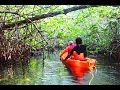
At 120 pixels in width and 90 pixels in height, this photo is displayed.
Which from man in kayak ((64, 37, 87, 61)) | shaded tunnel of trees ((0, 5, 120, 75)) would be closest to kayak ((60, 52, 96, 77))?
man in kayak ((64, 37, 87, 61))

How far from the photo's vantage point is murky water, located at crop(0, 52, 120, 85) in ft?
27.8

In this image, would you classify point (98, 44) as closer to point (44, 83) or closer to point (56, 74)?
point (56, 74)

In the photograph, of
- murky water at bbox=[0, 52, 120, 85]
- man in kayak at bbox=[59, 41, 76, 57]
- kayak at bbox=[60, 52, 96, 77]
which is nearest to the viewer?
murky water at bbox=[0, 52, 120, 85]

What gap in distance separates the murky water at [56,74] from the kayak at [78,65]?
0.08 meters

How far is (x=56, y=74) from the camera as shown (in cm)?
901

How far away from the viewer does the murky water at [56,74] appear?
8.47 m

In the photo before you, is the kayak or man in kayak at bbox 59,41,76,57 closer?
man in kayak at bbox 59,41,76,57

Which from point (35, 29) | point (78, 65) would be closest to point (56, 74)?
point (78, 65)

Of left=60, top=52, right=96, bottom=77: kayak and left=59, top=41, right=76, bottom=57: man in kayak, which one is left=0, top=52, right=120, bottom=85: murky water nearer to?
left=60, top=52, right=96, bottom=77: kayak

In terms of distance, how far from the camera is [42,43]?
9383mm

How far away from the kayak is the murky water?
0.08 metres
